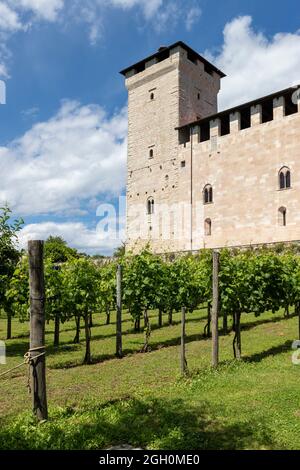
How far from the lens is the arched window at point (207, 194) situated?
32.8 metres

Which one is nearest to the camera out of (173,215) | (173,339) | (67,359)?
(67,359)

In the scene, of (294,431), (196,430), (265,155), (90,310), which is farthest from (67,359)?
(265,155)

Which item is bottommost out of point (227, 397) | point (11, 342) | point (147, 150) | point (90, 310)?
point (11, 342)

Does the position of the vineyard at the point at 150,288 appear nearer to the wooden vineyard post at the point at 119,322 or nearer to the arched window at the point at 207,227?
the wooden vineyard post at the point at 119,322

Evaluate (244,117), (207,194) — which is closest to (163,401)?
(207,194)

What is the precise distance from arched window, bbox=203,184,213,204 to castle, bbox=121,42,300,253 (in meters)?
0.09

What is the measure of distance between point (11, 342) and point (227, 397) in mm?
9950

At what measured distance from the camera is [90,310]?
10531 mm

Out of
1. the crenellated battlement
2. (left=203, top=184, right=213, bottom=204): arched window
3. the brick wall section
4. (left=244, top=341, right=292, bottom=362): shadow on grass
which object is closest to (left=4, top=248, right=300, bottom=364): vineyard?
(left=244, top=341, right=292, bottom=362): shadow on grass

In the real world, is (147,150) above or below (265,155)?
above

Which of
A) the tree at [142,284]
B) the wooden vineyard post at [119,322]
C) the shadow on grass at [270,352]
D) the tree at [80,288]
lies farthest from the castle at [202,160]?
the tree at [80,288]

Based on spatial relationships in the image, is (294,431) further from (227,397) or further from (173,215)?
(173,215)
